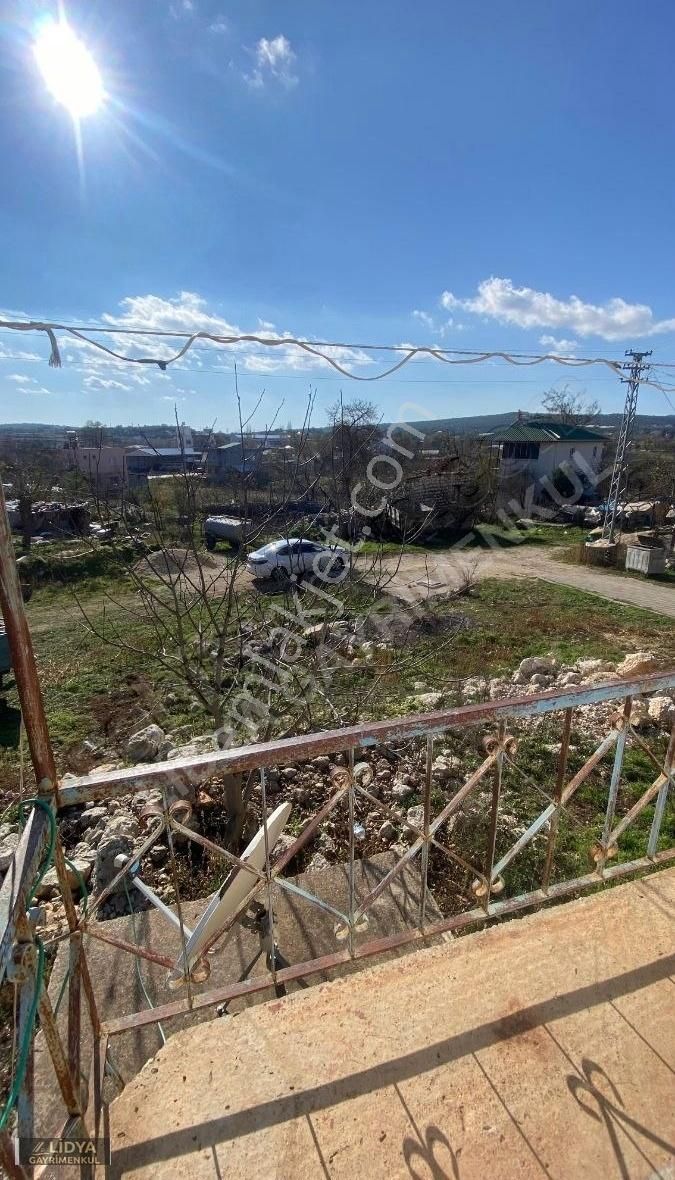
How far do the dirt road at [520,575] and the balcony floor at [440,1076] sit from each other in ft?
28.7

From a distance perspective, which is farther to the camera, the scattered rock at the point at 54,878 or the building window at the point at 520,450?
the building window at the point at 520,450

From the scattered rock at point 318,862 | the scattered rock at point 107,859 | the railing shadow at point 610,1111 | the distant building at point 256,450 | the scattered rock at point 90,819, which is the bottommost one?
the scattered rock at point 90,819

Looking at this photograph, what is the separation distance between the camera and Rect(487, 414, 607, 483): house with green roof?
30.0 meters

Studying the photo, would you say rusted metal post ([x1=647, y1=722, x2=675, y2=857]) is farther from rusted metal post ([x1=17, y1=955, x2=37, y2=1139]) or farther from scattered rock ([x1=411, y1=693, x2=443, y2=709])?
scattered rock ([x1=411, y1=693, x2=443, y2=709])

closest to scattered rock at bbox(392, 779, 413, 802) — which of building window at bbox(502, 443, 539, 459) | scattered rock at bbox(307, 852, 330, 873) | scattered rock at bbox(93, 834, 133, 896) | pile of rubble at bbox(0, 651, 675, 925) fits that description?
pile of rubble at bbox(0, 651, 675, 925)

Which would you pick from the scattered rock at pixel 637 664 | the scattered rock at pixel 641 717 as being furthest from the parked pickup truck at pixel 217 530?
the scattered rock at pixel 641 717

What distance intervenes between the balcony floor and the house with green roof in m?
29.3

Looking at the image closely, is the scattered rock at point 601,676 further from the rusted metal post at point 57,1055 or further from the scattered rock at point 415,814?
the rusted metal post at point 57,1055

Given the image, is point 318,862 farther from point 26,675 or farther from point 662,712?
point 662,712

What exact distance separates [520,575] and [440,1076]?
14.5 meters

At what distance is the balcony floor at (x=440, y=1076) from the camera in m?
1.31

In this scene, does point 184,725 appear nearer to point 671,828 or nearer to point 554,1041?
point 671,828

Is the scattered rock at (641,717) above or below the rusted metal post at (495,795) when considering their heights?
below

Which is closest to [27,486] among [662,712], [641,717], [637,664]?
[637,664]
